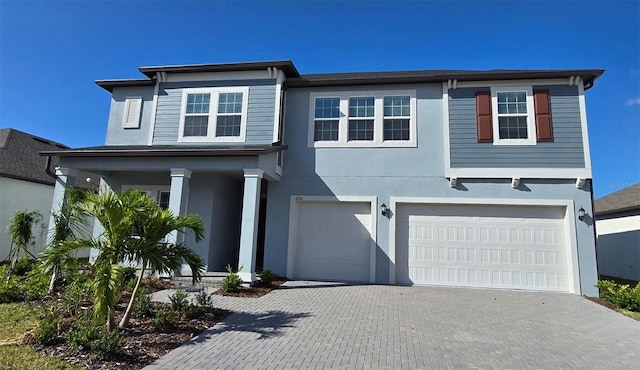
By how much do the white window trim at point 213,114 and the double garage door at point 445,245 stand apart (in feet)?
10.4

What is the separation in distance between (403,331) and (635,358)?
125 inches

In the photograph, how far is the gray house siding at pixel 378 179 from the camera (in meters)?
10.3

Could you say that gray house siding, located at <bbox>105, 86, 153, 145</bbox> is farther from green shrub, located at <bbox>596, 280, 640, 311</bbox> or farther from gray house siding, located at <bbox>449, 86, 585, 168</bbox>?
green shrub, located at <bbox>596, 280, 640, 311</bbox>

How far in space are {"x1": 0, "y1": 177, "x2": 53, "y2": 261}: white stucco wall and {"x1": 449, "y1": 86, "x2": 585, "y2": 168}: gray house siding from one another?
1604cm

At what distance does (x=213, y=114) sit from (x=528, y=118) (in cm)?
986

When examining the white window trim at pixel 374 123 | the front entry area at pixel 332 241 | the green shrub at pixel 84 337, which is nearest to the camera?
the green shrub at pixel 84 337

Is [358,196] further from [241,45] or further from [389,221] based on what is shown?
[241,45]

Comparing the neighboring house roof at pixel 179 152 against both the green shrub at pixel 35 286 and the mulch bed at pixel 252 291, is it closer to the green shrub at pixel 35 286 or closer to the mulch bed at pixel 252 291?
the mulch bed at pixel 252 291

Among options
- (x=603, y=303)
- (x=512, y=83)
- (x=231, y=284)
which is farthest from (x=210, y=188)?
(x=603, y=303)

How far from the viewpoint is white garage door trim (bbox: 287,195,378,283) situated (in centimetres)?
1044

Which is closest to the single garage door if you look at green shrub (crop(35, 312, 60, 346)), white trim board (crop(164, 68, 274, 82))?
white trim board (crop(164, 68, 274, 82))

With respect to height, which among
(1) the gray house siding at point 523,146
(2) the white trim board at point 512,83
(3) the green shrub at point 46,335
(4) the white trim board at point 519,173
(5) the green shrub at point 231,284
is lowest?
(3) the green shrub at point 46,335

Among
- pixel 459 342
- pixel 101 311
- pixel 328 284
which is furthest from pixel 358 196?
pixel 101 311

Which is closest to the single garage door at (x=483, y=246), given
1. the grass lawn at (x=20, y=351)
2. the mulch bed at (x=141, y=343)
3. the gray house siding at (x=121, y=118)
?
the mulch bed at (x=141, y=343)
